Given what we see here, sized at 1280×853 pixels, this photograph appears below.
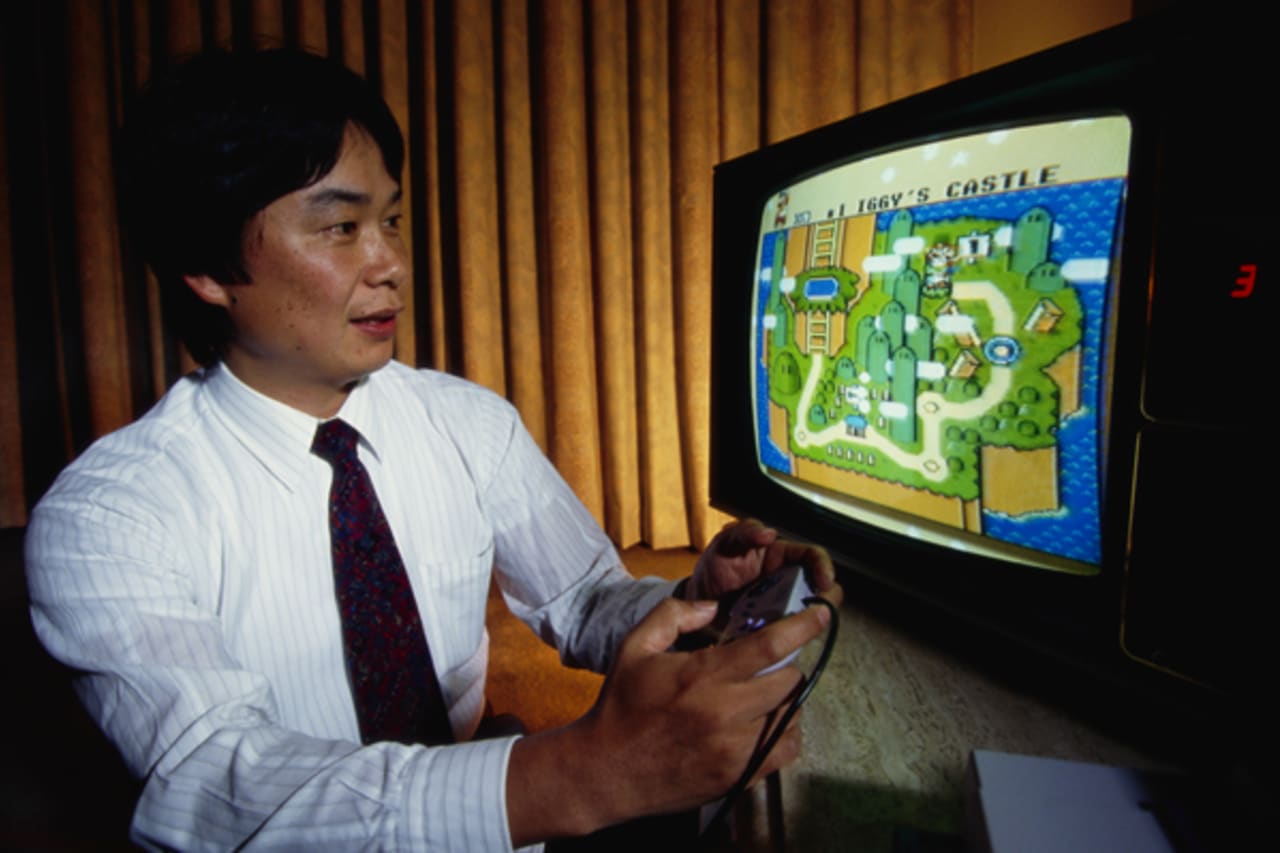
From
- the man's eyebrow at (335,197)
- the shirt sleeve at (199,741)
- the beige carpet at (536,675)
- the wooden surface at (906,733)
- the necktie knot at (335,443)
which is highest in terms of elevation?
the man's eyebrow at (335,197)

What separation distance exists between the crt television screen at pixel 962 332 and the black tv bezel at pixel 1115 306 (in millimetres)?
15

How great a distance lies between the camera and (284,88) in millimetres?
754

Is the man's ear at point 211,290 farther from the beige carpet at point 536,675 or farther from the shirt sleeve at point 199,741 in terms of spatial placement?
the beige carpet at point 536,675

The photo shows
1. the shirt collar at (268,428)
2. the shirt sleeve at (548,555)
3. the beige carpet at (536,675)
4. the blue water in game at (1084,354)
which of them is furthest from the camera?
the beige carpet at (536,675)

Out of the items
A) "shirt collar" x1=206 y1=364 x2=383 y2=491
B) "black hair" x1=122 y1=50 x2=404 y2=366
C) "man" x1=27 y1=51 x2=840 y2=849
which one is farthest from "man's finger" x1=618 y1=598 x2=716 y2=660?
"black hair" x1=122 y1=50 x2=404 y2=366

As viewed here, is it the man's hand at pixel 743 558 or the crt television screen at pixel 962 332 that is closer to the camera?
the crt television screen at pixel 962 332

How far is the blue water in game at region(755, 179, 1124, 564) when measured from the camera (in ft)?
1.76

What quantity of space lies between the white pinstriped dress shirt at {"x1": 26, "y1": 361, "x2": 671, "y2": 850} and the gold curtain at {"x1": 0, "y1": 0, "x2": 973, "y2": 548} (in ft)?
2.44

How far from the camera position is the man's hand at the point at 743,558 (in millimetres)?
667

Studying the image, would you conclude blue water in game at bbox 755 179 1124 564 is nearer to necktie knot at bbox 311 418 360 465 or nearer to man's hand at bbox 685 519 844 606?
man's hand at bbox 685 519 844 606

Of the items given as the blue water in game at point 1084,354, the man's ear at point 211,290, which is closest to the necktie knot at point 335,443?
the man's ear at point 211,290

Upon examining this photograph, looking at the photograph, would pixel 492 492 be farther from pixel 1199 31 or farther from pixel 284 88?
pixel 1199 31

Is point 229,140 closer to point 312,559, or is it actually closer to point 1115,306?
point 312,559

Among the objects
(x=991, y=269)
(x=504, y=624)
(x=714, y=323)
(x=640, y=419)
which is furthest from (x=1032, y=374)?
(x=504, y=624)
